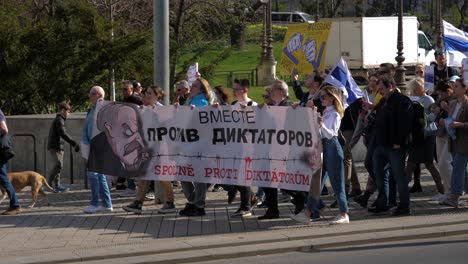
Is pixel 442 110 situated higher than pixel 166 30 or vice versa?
pixel 166 30

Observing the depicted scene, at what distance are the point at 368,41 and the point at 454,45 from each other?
84.1 ft

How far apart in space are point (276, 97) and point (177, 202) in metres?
2.55

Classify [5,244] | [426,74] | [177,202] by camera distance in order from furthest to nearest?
[426,74] < [177,202] < [5,244]

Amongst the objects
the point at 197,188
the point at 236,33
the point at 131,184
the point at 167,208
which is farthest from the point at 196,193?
the point at 236,33

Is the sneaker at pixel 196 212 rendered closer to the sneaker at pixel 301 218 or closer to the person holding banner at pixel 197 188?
the person holding banner at pixel 197 188

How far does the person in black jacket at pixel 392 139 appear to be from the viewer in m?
11.7

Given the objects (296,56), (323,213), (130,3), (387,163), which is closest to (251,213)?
(323,213)

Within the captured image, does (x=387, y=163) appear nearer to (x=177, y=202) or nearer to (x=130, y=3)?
(x=177, y=202)

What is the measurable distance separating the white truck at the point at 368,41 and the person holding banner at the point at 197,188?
1188 inches

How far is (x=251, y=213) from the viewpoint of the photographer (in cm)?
1226

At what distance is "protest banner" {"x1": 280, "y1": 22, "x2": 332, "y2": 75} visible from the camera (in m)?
17.6

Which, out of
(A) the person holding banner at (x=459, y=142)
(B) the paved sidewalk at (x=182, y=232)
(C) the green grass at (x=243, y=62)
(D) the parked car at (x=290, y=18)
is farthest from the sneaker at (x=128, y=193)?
(D) the parked car at (x=290, y=18)

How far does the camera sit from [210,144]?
479 inches

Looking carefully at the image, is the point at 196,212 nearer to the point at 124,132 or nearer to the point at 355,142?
the point at 124,132
